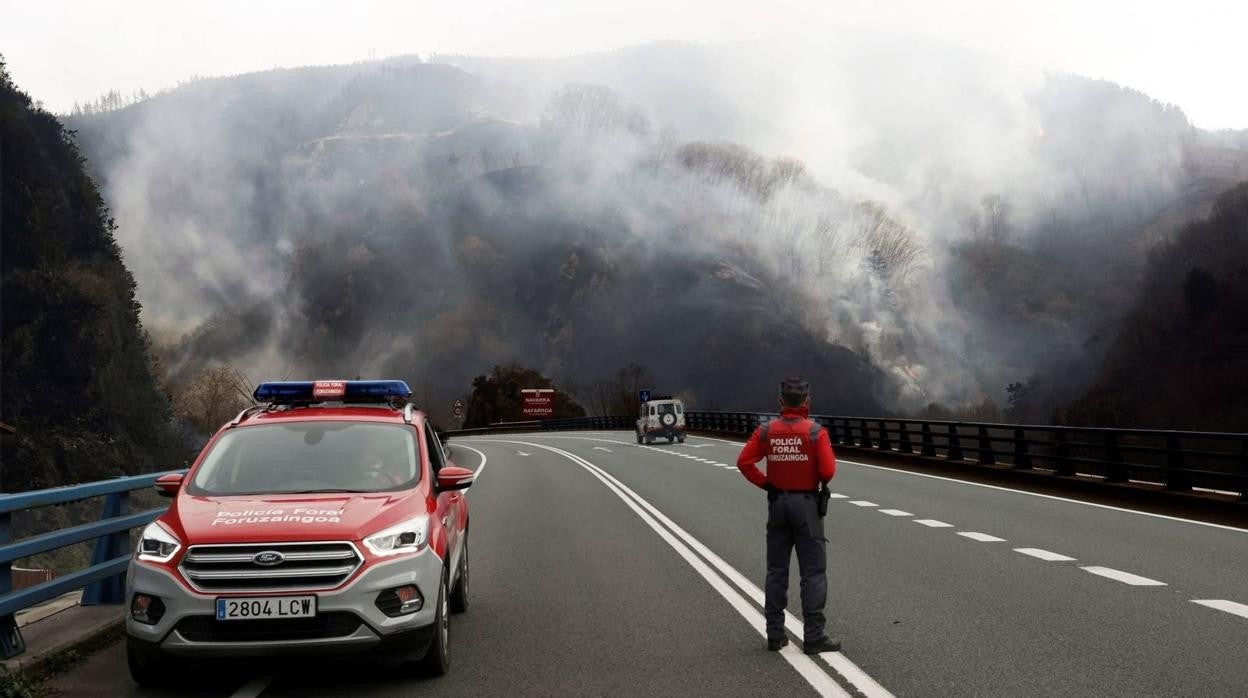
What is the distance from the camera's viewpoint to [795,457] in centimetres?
773

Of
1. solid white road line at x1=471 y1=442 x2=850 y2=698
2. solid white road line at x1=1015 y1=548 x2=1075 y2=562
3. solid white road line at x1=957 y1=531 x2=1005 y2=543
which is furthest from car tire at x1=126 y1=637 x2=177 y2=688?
solid white road line at x1=957 y1=531 x2=1005 y2=543

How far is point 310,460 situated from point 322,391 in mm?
1116

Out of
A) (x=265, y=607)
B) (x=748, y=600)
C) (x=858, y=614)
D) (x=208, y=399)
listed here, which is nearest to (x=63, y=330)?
(x=208, y=399)

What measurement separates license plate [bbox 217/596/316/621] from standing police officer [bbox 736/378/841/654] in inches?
108

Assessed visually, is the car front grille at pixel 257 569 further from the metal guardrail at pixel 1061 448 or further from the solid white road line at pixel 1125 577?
the metal guardrail at pixel 1061 448

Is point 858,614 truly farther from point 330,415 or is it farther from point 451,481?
point 330,415

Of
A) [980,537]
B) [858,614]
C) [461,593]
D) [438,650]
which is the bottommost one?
[980,537]

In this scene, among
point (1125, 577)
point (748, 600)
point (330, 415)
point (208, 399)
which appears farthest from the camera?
point (208, 399)

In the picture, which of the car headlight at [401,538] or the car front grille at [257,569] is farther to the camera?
the car headlight at [401,538]

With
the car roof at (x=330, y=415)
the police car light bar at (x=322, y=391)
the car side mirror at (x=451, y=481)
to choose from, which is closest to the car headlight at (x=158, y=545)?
the car roof at (x=330, y=415)

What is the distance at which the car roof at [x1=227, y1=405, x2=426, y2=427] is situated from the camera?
8250mm

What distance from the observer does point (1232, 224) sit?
164 m

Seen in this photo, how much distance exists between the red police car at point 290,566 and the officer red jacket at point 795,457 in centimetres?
196

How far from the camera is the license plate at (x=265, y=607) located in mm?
6270
